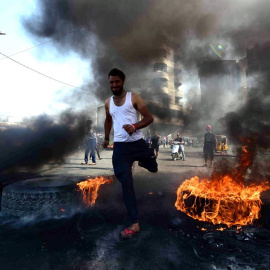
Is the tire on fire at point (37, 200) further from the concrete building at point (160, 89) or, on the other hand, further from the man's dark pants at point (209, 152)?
the man's dark pants at point (209, 152)

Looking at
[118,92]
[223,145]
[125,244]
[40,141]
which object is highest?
[118,92]

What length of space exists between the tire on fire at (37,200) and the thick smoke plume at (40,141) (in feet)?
11.5

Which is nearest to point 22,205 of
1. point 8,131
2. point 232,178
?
point 232,178

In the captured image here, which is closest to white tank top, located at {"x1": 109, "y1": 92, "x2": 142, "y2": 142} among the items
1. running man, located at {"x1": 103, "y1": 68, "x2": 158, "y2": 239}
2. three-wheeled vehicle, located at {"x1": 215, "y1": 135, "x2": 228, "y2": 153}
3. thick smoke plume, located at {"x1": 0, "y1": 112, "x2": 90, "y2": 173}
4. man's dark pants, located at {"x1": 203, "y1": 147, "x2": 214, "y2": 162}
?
running man, located at {"x1": 103, "y1": 68, "x2": 158, "y2": 239}

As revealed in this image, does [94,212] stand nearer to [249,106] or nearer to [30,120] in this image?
[249,106]

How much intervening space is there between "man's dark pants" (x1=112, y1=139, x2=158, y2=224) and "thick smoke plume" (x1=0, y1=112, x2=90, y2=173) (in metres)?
5.01

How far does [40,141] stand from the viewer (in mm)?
6992

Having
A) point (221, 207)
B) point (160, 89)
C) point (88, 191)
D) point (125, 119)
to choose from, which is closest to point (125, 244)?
point (125, 119)

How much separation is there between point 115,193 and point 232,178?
7.48 ft

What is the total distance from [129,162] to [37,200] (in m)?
1.51

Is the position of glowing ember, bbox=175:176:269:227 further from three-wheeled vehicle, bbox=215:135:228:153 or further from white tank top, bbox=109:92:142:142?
three-wheeled vehicle, bbox=215:135:228:153

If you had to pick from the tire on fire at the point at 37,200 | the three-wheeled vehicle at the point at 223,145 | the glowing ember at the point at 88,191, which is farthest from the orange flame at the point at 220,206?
the three-wheeled vehicle at the point at 223,145

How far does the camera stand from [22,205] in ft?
8.76

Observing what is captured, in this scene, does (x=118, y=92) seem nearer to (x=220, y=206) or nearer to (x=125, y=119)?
(x=125, y=119)
